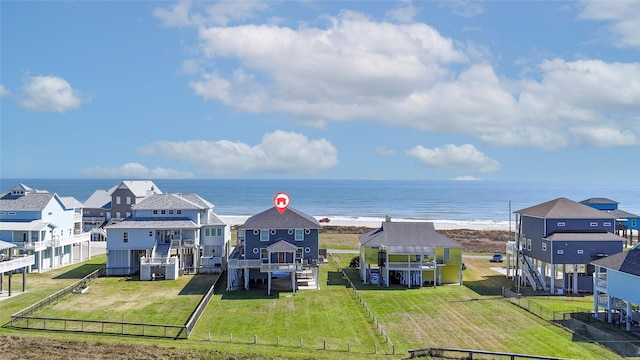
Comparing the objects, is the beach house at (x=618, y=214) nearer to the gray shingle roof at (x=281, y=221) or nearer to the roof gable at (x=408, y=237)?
the roof gable at (x=408, y=237)

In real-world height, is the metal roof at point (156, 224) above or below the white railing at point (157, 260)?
above

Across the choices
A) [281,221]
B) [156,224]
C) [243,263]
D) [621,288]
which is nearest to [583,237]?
[621,288]

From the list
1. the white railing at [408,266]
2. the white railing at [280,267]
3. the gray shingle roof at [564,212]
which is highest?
the gray shingle roof at [564,212]

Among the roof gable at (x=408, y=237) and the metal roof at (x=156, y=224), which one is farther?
the metal roof at (x=156, y=224)

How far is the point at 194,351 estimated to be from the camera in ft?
86.0

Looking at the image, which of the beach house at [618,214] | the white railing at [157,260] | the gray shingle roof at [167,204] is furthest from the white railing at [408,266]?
the beach house at [618,214]

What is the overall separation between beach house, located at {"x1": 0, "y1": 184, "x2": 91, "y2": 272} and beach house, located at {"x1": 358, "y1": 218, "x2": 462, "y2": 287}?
31103 mm

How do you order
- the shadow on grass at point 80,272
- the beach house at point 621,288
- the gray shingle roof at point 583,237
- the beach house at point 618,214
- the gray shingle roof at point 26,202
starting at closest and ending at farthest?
the beach house at point 621,288, the gray shingle roof at point 583,237, the shadow on grass at point 80,272, the gray shingle roof at point 26,202, the beach house at point 618,214

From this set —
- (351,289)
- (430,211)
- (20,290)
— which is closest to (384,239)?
(351,289)

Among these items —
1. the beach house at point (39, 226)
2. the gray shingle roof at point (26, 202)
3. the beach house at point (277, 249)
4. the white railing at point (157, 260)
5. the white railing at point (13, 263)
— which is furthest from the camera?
the gray shingle roof at point (26, 202)

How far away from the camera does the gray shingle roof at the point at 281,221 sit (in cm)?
4472

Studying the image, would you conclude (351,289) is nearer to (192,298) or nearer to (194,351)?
(192,298)

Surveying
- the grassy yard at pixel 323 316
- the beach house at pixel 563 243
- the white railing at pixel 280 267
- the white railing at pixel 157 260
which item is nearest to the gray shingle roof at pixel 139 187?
the grassy yard at pixel 323 316

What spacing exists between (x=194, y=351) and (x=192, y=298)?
43.6 ft
